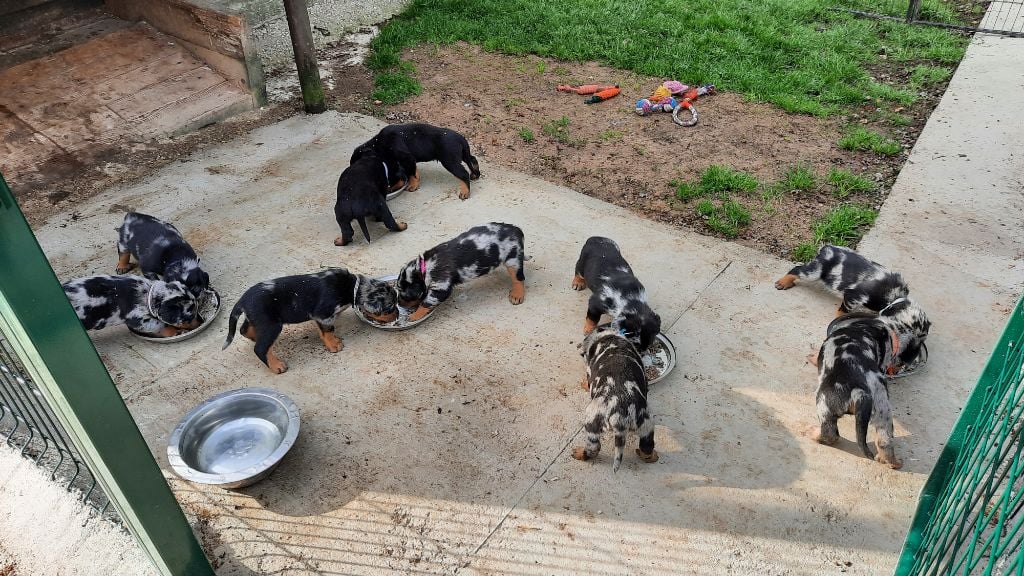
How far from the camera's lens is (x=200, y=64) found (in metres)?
9.27

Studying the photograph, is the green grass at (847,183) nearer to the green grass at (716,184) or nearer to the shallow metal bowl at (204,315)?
the green grass at (716,184)

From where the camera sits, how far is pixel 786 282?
5922mm

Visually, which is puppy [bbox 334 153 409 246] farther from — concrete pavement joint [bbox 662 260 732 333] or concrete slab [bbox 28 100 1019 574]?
concrete pavement joint [bbox 662 260 732 333]

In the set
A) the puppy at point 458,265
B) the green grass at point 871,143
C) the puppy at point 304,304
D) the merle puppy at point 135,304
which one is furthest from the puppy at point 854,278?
the merle puppy at point 135,304

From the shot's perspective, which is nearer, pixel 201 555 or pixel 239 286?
pixel 201 555

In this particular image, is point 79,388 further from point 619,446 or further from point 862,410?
point 862,410

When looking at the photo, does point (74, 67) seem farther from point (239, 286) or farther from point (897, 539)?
point (897, 539)

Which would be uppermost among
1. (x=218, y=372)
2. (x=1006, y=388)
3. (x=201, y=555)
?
(x=1006, y=388)

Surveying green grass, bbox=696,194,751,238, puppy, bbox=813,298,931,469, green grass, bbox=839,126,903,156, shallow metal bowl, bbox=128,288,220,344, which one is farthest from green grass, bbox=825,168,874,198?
shallow metal bowl, bbox=128,288,220,344

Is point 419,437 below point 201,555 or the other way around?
below

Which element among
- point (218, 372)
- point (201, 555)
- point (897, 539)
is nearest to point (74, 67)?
point (218, 372)

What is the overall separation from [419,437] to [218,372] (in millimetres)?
1710

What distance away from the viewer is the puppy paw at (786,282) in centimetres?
591

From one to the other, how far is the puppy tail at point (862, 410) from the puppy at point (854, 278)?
4.32 feet
